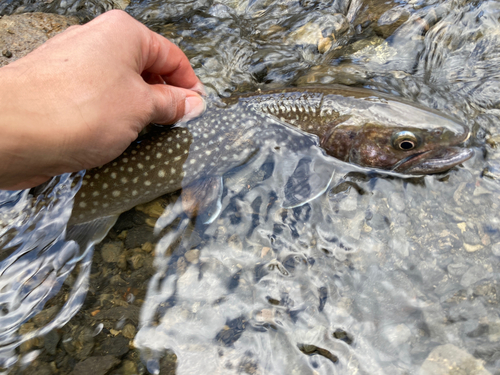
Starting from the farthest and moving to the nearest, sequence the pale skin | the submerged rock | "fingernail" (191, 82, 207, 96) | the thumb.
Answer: the submerged rock → "fingernail" (191, 82, 207, 96) → the thumb → the pale skin

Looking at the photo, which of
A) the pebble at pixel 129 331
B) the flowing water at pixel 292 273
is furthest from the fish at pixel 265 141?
the pebble at pixel 129 331

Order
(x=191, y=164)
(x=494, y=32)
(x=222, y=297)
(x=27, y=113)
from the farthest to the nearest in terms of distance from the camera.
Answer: (x=494, y=32), (x=191, y=164), (x=222, y=297), (x=27, y=113)

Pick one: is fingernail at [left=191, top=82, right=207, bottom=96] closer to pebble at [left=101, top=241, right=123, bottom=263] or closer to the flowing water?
the flowing water

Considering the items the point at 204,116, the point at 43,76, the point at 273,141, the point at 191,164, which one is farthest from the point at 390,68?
the point at 43,76

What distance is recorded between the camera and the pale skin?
2.28 meters

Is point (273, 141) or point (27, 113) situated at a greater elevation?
point (27, 113)

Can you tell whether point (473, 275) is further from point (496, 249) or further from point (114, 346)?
point (114, 346)

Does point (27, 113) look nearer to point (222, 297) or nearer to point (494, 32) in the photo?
point (222, 297)

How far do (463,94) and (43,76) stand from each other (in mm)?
3914

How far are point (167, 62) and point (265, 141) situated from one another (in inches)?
46.7

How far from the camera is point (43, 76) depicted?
235 cm

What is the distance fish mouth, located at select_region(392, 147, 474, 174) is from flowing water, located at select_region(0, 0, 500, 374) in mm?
108

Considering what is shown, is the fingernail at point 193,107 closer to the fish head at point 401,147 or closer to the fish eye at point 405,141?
the fish head at point 401,147

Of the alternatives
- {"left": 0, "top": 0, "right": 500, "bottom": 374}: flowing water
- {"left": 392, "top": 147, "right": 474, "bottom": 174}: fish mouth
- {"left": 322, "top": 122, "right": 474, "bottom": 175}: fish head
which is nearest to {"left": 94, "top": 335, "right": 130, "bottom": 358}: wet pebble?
{"left": 0, "top": 0, "right": 500, "bottom": 374}: flowing water
